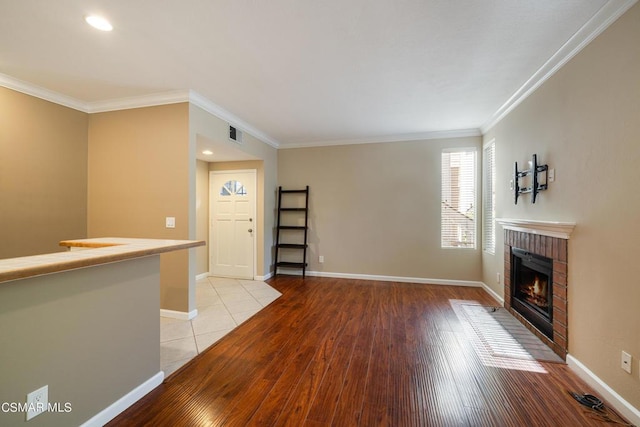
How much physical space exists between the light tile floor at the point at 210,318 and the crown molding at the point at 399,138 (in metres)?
2.80

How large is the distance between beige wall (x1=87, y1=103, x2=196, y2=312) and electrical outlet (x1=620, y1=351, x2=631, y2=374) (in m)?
3.76

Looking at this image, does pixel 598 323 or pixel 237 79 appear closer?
pixel 598 323

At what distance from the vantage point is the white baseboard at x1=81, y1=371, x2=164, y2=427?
152 cm

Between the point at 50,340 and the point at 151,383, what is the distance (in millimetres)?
810

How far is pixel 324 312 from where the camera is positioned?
335 cm

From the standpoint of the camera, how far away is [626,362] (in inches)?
64.9

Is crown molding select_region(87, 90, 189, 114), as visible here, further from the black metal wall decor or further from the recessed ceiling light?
the black metal wall decor

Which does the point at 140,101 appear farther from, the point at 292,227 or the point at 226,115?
the point at 292,227

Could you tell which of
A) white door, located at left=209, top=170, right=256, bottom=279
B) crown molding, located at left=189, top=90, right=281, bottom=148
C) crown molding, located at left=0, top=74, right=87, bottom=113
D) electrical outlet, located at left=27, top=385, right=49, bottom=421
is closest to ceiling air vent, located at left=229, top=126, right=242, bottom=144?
crown molding, located at left=189, top=90, right=281, bottom=148

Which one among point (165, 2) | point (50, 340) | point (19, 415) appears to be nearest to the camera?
point (19, 415)

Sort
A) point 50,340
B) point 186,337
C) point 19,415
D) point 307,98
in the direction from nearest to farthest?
1. point 19,415
2. point 50,340
3. point 186,337
4. point 307,98

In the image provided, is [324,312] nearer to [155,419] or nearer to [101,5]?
[155,419]

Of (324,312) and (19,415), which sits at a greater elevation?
(19,415)

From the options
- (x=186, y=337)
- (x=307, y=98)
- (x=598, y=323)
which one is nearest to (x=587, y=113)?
(x=598, y=323)
